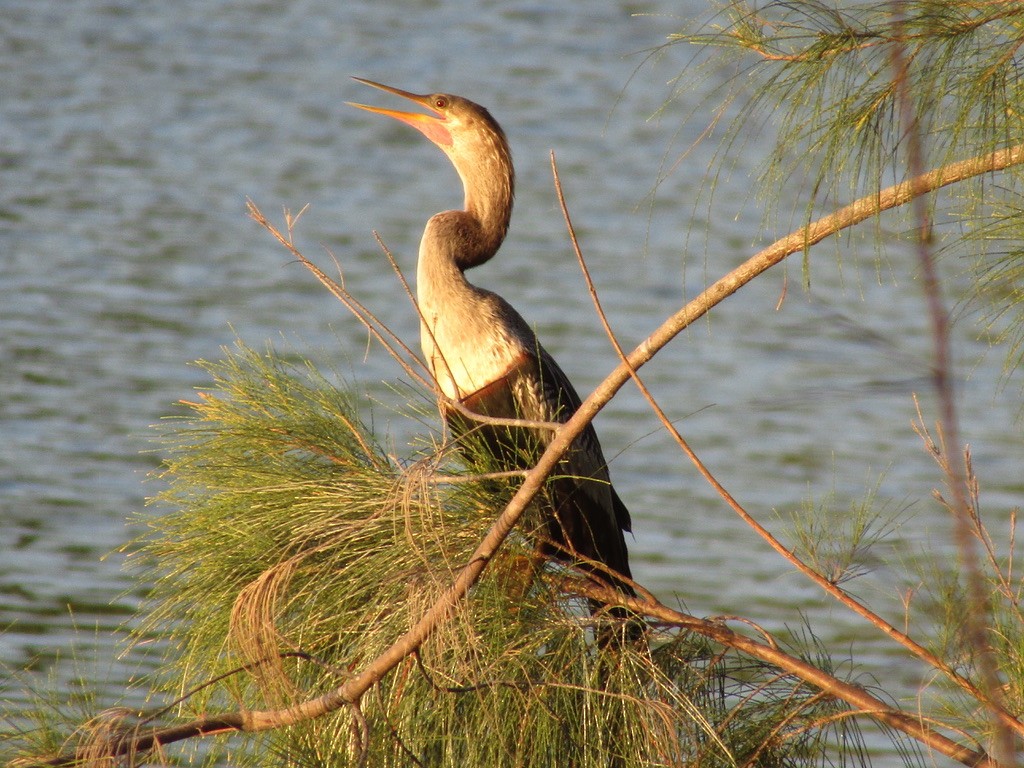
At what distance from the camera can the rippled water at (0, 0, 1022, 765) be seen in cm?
611

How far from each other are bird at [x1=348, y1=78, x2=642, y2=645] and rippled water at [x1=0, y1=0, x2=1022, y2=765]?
73cm

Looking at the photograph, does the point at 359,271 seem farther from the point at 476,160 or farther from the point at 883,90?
the point at 883,90

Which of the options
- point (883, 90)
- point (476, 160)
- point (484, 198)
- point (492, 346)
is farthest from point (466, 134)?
point (883, 90)

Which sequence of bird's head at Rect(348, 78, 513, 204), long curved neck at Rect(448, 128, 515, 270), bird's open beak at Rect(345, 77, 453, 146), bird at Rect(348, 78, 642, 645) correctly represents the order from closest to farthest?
bird at Rect(348, 78, 642, 645) → long curved neck at Rect(448, 128, 515, 270) → bird's head at Rect(348, 78, 513, 204) → bird's open beak at Rect(345, 77, 453, 146)

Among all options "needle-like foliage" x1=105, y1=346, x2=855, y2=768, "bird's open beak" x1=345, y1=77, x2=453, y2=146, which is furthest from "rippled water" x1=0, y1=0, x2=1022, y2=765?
"needle-like foliage" x1=105, y1=346, x2=855, y2=768

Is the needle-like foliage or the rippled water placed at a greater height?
the needle-like foliage

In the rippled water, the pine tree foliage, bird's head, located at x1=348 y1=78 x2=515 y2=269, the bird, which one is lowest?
the rippled water

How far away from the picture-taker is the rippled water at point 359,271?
20.0 ft

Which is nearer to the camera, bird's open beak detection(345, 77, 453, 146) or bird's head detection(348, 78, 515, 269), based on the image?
bird's head detection(348, 78, 515, 269)

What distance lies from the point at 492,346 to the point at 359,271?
5381 millimetres

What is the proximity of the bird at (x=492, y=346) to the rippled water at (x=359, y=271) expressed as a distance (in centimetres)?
73

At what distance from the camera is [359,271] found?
27.6ft

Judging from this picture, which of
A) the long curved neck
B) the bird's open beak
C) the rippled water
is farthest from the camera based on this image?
the rippled water

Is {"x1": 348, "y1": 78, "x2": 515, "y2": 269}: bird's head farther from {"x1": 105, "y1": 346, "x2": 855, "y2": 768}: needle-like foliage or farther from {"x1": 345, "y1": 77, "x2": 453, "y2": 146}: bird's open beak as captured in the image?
{"x1": 105, "y1": 346, "x2": 855, "y2": 768}: needle-like foliage
